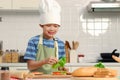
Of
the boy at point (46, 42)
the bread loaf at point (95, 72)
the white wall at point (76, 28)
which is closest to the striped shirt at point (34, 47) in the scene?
the boy at point (46, 42)

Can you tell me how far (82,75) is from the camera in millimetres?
1166

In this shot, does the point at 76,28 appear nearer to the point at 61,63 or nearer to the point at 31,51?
the point at 31,51

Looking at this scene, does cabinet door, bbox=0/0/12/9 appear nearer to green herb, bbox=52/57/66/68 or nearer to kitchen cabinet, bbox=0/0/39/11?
kitchen cabinet, bbox=0/0/39/11

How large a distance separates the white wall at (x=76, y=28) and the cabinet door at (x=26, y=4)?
25cm

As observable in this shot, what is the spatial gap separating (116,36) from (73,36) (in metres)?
0.56

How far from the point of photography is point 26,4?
377 cm

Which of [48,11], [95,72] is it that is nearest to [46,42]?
[48,11]

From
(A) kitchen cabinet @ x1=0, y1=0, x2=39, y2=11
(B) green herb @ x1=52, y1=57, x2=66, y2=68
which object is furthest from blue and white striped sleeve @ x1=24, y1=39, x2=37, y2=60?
(A) kitchen cabinet @ x1=0, y1=0, x2=39, y2=11

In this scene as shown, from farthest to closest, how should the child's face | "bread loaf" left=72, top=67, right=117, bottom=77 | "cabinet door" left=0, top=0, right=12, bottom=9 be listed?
"cabinet door" left=0, top=0, right=12, bottom=9 → the child's face → "bread loaf" left=72, top=67, right=117, bottom=77

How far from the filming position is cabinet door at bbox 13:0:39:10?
3.76 meters

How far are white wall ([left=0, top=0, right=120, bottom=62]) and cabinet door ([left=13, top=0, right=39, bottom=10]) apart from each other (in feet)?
0.81

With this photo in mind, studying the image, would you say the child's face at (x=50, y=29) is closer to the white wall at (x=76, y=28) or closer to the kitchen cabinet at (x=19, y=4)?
the kitchen cabinet at (x=19, y=4)

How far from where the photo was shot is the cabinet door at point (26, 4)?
3.76 meters

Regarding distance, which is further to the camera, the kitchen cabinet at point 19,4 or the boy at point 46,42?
the kitchen cabinet at point 19,4
